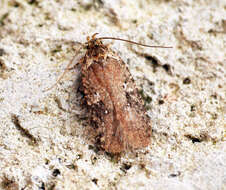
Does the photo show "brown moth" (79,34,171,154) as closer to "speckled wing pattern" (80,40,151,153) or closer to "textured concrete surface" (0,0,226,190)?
"speckled wing pattern" (80,40,151,153)

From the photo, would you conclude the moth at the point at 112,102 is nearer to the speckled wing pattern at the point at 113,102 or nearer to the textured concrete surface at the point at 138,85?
the speckled wing pattern at the point at 113,102

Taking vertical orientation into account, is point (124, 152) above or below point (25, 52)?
below

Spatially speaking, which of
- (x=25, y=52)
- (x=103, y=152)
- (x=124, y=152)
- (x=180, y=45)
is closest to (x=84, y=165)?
(x=103, y=152)

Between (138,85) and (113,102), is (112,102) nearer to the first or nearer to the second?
(113,102)

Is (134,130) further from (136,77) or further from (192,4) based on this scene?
(192,4)

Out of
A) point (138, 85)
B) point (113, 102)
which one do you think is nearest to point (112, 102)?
point (113, 102)

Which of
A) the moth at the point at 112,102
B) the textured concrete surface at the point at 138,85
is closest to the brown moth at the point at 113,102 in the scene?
the moth at the point at 112,102
